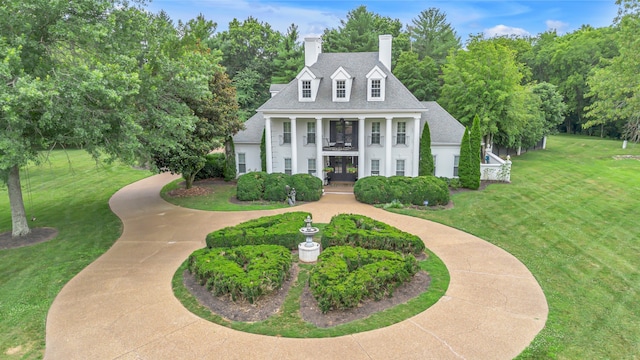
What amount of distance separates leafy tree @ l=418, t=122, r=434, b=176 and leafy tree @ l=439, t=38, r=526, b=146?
29.3 ft

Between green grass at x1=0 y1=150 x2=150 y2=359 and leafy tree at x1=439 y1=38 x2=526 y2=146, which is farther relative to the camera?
leafy tree at x1=439 y1=38 x2=526 y2=146

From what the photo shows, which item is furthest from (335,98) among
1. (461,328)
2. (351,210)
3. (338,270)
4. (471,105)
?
(461,328)

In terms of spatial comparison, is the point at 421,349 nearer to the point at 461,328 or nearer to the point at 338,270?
the point at 461,328

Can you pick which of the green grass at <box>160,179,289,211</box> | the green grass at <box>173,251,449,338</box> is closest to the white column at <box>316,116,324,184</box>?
the green grass at <box>160,179,289,211</box>

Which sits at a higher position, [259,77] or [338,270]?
[259,77]

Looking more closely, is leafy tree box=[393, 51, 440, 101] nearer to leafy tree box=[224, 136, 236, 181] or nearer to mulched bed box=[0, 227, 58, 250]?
leafy tree box=[224, 136, 236, 181]

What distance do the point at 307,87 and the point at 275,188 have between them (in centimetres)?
790

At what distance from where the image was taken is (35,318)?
410 inches

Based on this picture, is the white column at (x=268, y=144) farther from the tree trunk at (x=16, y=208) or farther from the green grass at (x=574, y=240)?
the tree trunk at (x=16, y=208)

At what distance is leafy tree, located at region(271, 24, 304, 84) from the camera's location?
47.1 metres

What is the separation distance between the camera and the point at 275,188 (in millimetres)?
23078

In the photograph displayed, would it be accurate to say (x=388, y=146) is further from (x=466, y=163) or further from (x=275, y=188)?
(x=275, y=188)

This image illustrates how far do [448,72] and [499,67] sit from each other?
4.65 metres

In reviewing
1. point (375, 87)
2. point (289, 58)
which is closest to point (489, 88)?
point (375, 87)
